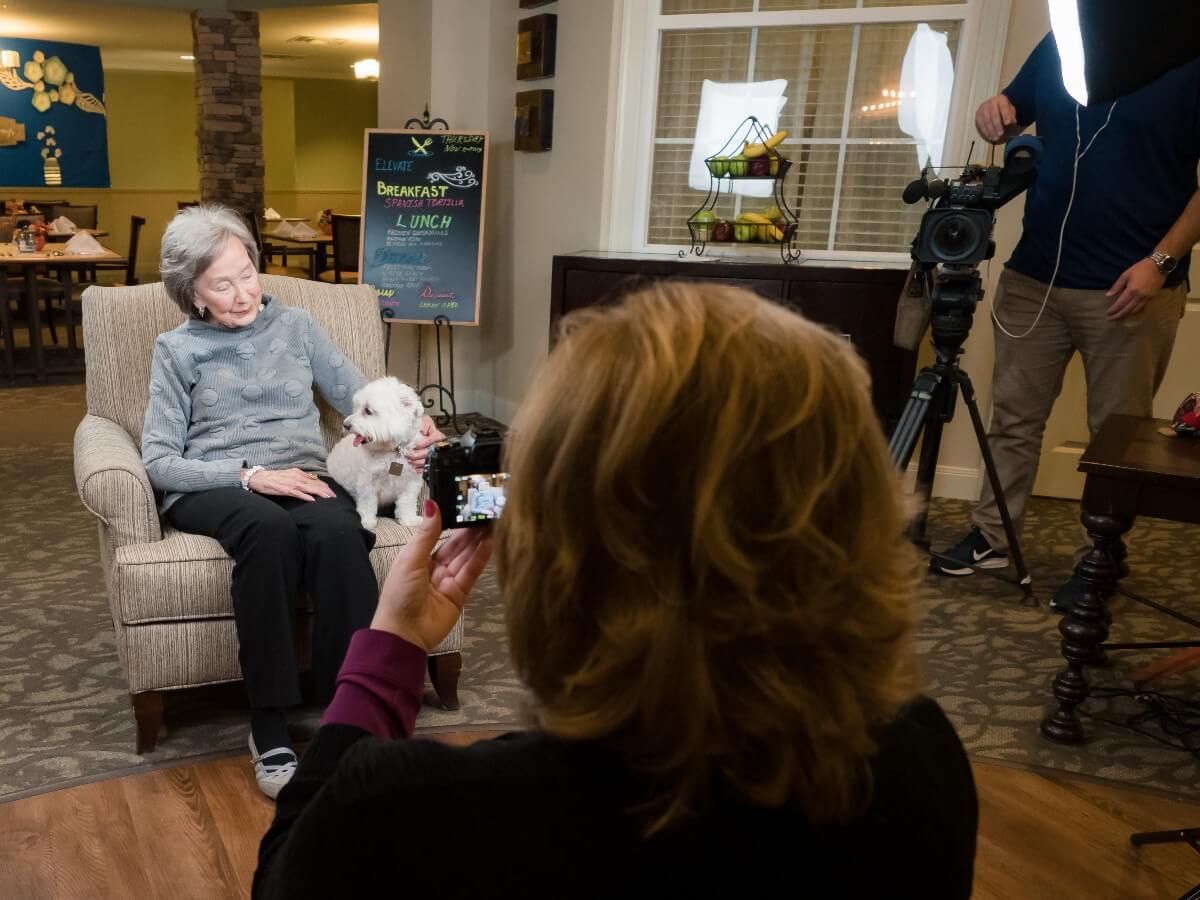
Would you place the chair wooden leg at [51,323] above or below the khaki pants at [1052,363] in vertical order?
below

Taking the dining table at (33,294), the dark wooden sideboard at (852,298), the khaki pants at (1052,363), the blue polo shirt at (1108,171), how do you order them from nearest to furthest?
the blue polo shirt at (1108,171), the khaki pants at (1052,363), the dark wooden sideboard at (852,298), the dining table at (33,294)

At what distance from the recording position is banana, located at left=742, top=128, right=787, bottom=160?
354 centimetres

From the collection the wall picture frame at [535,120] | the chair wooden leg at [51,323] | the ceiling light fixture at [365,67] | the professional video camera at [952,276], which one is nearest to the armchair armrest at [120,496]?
the professional video camera at [952,276]

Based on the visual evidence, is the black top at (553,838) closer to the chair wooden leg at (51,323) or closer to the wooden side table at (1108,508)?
the wooden side table at (1108,508)

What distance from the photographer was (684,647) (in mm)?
538

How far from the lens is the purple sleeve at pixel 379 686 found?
763 millimetres

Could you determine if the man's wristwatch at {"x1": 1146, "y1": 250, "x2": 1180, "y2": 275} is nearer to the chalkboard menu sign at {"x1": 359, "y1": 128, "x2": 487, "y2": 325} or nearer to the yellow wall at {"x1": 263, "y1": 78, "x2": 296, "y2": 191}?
the chalkboard menu sign at {"x1": 359, "y1": 128, "x2": 487, "y2": 325}

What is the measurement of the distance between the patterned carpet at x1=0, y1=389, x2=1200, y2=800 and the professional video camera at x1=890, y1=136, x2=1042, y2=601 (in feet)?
0.96

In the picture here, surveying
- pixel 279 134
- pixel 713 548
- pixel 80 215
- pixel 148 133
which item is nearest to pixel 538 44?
pixel 713 548

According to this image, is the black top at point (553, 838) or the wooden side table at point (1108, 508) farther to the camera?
the wooden side table at point (1108, 508)

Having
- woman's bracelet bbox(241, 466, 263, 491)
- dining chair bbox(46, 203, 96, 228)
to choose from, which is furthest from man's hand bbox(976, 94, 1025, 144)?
dining chair bbox(46, 203, 96, 228)

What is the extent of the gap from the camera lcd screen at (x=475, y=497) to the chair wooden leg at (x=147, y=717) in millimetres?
1198

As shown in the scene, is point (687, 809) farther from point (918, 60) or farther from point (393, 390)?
point (918, 60)

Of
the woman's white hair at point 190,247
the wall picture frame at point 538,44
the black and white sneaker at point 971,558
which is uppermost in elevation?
the wall picture frame at point 538,44
